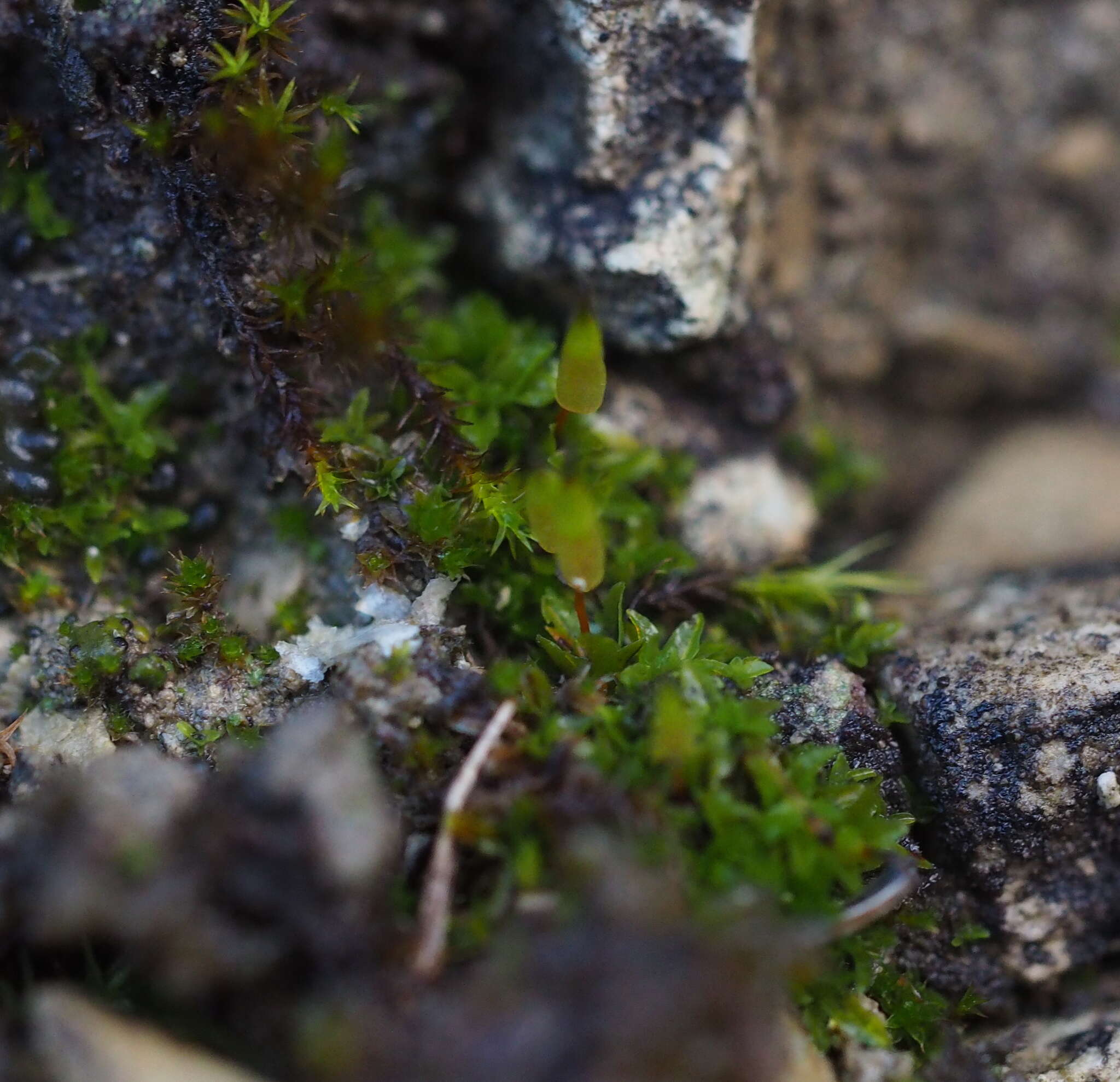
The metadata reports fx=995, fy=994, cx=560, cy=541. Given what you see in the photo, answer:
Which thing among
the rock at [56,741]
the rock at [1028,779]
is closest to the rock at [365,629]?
the rock at [56,741]

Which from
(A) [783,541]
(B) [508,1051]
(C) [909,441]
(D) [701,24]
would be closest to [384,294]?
(D) [701,24]

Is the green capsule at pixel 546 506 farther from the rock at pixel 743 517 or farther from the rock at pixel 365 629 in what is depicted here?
the rock at pixel 743 517

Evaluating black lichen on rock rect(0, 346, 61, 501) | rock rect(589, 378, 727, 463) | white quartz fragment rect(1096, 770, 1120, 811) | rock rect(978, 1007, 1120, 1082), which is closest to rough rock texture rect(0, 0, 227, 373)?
black lichen on rock rect(0, 346, 61, 501)

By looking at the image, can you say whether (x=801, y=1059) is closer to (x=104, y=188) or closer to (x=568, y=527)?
(x=568, y=527)

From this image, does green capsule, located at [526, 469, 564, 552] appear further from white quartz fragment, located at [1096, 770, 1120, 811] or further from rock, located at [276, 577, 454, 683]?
white quartz fragment, located at [1096, 770, 1120, 811]

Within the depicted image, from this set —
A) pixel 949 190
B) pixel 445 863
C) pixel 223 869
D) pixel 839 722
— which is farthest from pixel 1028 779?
pixel 949 190

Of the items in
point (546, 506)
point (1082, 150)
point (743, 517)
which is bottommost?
point (743, 517)

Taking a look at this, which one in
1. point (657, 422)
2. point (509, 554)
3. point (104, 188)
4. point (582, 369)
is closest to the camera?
point (582, 369)
